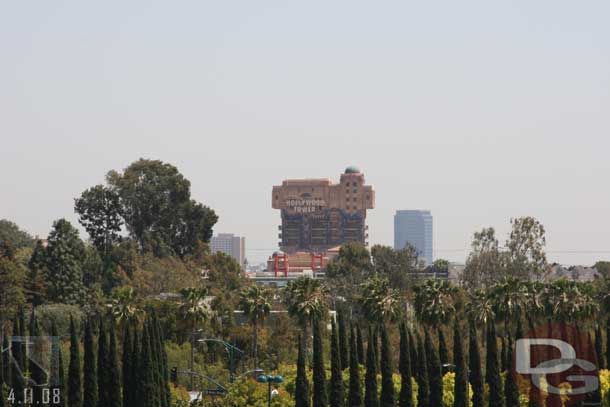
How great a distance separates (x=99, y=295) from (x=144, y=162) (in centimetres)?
4606

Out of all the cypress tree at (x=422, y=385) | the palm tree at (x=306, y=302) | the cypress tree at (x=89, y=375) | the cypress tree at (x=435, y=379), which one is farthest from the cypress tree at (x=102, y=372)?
the palm tree at (x=306, y=302)

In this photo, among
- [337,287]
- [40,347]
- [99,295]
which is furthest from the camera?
[337,287]

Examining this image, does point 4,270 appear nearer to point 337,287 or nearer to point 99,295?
point 99,295

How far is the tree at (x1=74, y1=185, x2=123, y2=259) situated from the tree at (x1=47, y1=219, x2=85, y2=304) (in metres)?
26.7

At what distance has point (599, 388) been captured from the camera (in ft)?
277

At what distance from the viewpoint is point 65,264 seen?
14638 cm

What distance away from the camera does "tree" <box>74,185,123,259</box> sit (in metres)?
180

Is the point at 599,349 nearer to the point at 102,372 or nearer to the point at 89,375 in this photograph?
the point at 102,372

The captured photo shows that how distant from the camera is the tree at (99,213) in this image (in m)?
180

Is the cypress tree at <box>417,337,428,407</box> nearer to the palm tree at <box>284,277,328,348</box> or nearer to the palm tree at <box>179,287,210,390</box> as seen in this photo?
the palm tree at <box>284,277,328,348</box>

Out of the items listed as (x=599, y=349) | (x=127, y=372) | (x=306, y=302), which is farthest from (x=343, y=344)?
(x=306, y=302)

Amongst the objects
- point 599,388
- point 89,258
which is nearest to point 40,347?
point 599,388

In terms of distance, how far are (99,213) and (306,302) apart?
71.8 metres

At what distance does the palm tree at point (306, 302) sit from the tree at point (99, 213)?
6684cm
